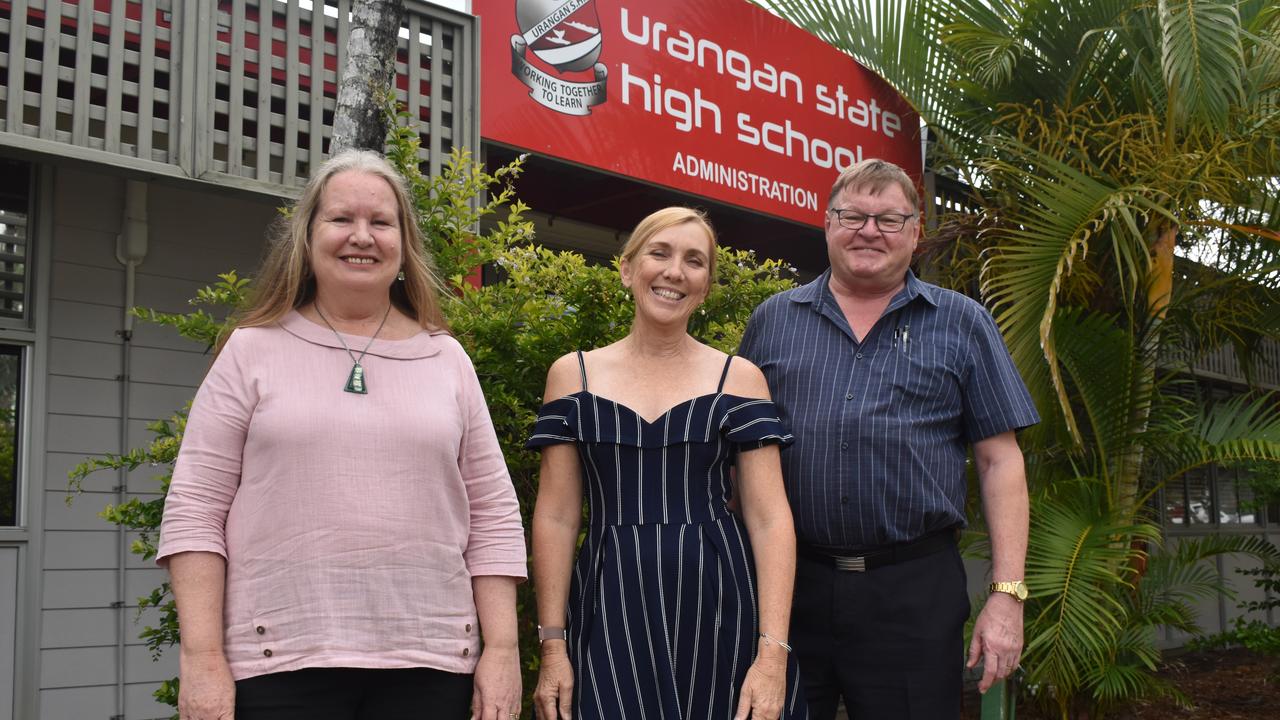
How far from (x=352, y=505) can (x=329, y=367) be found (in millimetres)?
282

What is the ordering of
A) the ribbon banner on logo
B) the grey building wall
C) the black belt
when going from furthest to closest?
the ribbon banner on logo < the grey building wall < the black belt

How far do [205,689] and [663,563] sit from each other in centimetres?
97

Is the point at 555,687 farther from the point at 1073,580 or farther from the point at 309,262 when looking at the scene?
the point at 1073,580

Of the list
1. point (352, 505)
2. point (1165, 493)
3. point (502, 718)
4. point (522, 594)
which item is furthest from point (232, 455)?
point (1165, 493)

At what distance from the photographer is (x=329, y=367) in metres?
2.20

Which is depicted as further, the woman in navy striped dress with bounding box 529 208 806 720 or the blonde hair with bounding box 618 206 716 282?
the blonde hair with bounding box 618 206 716 282

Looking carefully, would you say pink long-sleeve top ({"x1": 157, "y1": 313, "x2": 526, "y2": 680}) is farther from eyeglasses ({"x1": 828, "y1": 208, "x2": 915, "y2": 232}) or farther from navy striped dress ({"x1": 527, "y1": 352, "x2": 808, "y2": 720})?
eyeglasses ({"x1": 828, "y1": 208, "x2": 915, "y2": 232})

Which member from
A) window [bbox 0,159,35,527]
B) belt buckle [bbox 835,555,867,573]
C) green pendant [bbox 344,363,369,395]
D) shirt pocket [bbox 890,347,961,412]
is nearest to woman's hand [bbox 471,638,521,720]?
green pendant [bbox 344,363,369,395]

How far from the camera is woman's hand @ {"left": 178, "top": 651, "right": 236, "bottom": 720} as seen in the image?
1976mm

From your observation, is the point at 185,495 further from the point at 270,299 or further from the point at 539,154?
the point at 539,154

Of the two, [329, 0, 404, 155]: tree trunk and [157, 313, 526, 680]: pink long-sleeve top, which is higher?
[329, 0, 404, 155]: tree trunk

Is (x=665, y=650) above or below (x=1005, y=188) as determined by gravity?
below

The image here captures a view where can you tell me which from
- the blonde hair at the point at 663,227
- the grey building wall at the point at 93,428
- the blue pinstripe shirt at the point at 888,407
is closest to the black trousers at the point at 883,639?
the blue pinstripe shirt at the point at 888,407

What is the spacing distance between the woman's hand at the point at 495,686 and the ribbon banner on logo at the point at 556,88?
4.82 metres
